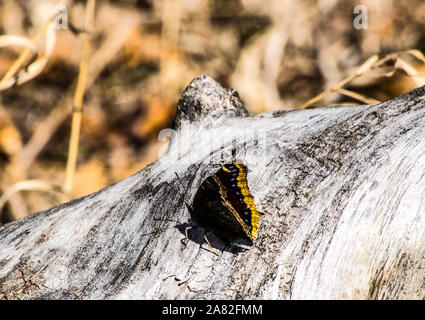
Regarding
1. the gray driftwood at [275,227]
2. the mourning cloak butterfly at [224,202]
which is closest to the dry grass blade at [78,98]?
the gray driftwood at [275,227]

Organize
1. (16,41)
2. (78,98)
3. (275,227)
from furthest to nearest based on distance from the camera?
(78,98) < (16,41) < (275,227)

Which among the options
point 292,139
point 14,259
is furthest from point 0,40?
point 292,139

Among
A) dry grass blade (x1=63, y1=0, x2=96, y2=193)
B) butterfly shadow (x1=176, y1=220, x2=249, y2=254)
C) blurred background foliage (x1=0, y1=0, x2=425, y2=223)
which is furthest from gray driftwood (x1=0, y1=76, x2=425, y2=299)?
blurred background foliage (x1=0, y1=0, x2=425, y2=223)

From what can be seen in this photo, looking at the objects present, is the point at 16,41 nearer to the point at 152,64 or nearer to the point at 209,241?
the point at 209,241

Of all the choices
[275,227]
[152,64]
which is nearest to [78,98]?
[275,227]

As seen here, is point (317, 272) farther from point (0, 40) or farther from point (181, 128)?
point (0, 40)
